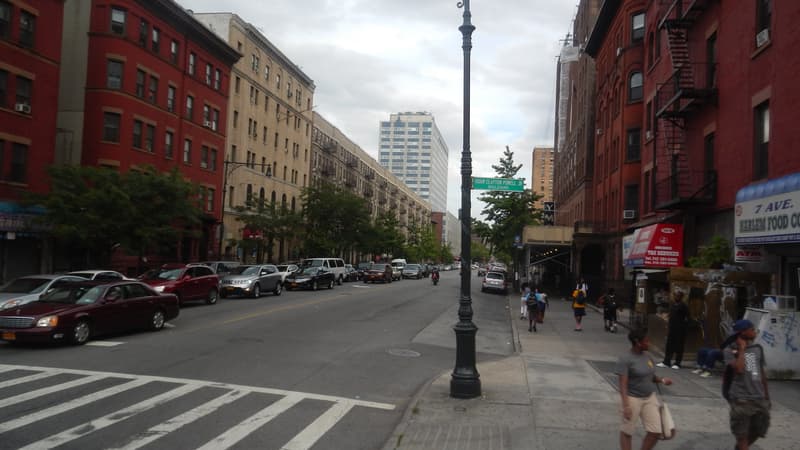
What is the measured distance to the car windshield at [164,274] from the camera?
2327 centimetres

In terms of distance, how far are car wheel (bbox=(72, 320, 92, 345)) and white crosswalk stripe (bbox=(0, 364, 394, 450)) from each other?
243 cm

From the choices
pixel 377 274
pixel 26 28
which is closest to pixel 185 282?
pixel 26 28

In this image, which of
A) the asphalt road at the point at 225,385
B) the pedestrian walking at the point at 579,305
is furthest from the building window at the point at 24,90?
the pedestrian walking at the point at 579,305

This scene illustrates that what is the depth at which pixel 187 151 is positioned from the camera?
41688mm

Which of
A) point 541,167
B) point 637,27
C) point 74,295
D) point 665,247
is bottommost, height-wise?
point 74,295

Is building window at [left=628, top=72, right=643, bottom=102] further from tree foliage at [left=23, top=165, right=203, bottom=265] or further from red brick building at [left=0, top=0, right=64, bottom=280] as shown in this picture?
red brick building at [left=0, top=0, right=64, bottom=280]

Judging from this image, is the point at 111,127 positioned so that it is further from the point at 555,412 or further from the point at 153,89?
the point at 555,412

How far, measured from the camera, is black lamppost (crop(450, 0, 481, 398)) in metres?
9.65

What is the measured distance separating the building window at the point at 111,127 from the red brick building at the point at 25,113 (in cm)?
517

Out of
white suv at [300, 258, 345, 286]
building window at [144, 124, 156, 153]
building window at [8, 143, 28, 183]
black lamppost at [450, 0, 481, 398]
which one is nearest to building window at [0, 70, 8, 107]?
building window at [8, 143, 28, 183]

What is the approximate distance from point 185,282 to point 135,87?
57.0 feet

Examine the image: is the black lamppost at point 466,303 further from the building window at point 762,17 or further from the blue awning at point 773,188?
the building window at point 762,17

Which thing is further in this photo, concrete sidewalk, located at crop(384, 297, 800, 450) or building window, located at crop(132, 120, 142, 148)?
building window, located at crop(132, 120, 142, 148)

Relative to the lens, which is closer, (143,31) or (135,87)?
(135,87)
